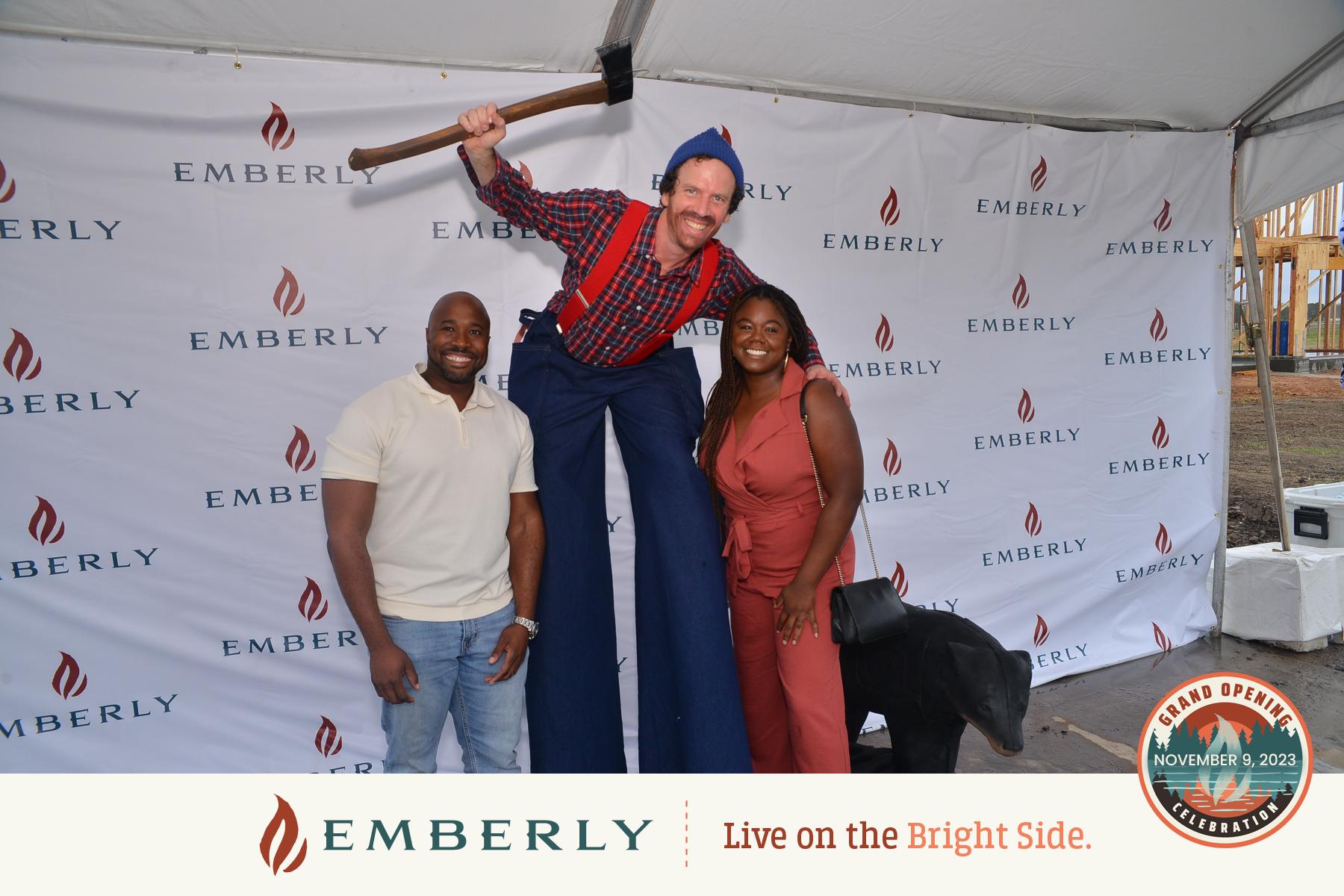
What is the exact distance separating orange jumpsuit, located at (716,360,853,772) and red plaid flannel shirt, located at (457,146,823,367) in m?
0.38

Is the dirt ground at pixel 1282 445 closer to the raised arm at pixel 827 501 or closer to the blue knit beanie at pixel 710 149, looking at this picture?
the raised arm at pixel 827 501

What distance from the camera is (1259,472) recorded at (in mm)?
9539

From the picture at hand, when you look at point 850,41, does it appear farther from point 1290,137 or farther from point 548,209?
point 1290,137

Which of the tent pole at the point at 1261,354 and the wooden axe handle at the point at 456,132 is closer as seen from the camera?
the wooden axe handle at the point at 456,132

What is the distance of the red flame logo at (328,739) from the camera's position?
9.23 feet

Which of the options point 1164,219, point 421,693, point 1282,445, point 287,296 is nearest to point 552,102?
point 287,296

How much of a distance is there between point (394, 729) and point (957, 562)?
102 inches

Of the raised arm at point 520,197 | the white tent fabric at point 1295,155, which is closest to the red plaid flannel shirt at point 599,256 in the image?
the raised arm at point 520,197

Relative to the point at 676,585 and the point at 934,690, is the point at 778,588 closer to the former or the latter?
the point at 676,585

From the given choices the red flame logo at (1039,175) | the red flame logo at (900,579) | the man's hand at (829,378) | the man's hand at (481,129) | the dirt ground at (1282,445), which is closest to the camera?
the man's hand at (481,129)

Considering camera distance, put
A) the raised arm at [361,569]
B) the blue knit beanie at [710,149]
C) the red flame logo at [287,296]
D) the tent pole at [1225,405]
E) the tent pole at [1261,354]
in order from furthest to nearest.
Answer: the tent pole at [1225,405] → the tent pole at [1261,354] → the red flame logo at [287,296] → the blue knit beanie at [710,149] → the raised arm at [361,569]

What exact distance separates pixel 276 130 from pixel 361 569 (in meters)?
1.59

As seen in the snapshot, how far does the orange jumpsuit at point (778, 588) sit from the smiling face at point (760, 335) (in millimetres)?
70
